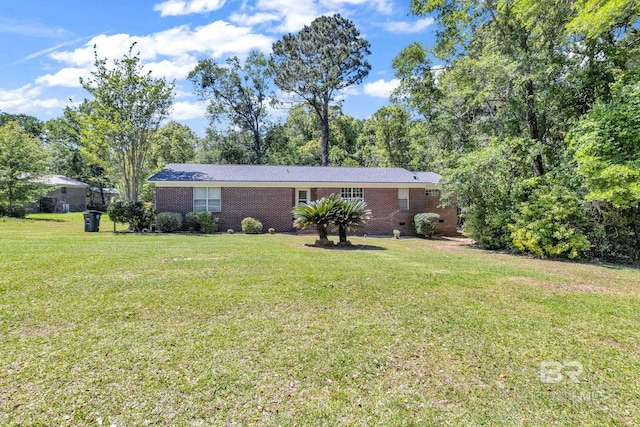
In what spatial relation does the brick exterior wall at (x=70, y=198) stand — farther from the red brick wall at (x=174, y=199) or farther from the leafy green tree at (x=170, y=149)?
the red brick wall at (x=174, y=199)

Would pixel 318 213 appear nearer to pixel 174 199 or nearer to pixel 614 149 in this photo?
pixel 614 149

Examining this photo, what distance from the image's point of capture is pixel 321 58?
30.6m

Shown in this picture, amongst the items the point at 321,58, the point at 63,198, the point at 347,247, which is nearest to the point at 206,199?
the point at 347,247

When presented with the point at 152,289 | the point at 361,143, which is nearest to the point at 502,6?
the point at 152,289

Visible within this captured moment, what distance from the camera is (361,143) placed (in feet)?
130

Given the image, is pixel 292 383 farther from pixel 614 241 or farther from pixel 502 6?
pixel 502 6

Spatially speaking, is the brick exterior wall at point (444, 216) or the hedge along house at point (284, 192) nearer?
the hedge along house at point (284, 192)

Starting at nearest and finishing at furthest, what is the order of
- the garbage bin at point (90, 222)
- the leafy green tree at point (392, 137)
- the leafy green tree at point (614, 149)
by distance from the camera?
1. the leafy green tree at point (614, 149)
2. the garbage bin at point (90, 222)
3. the leafy green tree at point (392, 137)

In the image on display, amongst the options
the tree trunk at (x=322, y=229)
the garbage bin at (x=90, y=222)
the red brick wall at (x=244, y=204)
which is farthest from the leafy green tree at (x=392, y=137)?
the garbage bin at (x=90, y=222)

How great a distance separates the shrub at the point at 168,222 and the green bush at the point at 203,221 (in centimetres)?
62

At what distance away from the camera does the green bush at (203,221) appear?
16719 millimetres

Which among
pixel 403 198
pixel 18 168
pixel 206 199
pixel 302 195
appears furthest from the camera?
pixel 18 168

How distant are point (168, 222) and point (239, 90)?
819 inches

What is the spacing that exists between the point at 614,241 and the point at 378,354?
11706 mm
